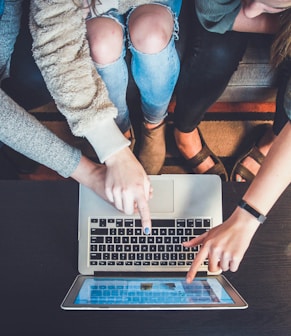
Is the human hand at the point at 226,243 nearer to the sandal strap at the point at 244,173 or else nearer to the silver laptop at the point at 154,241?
the silver laptop at the point at 154,241

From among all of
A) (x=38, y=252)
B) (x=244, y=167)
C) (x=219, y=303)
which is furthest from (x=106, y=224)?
A: (x=244, y=167)

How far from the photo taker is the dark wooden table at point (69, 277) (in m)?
0.83

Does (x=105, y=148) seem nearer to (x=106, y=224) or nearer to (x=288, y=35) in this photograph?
(x=106, y=224)

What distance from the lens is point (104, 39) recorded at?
95 cm

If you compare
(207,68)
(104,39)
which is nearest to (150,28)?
(104,39)

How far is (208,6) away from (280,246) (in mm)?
501

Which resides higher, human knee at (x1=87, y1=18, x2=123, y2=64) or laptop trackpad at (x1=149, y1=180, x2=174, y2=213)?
human knee at (x1=87, y1=18, x2=123, y2=64)

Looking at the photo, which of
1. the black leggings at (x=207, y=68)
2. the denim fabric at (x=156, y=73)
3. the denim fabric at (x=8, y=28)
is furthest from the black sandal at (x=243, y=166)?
the denim fabric at (x=8, y=28)

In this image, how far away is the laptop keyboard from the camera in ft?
2.91

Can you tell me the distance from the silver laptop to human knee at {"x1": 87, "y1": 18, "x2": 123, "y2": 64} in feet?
0.88

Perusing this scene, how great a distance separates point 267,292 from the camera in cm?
87

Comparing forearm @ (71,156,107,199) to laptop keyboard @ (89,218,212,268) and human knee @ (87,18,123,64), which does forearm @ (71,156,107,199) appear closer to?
laptop keyboard @ (89,218,212,268)

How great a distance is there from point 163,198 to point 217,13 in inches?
15.9

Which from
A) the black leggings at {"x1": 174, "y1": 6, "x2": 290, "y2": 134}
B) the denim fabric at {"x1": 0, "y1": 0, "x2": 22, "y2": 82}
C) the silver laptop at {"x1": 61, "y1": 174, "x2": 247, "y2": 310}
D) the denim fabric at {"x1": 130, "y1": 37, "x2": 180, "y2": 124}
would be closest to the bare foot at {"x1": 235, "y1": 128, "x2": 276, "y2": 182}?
the black leggings at {"x1": 174, "y1": 6, "x2": 290, "y2": 134}
